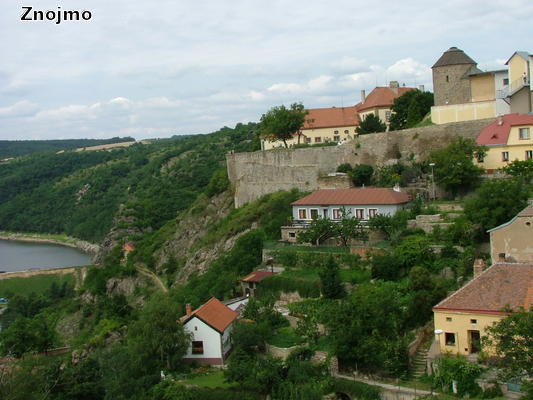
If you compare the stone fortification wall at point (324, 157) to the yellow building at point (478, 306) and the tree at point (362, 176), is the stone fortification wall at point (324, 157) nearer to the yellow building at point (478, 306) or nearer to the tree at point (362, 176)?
the tree at point (362, 176)

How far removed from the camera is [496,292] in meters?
18.7

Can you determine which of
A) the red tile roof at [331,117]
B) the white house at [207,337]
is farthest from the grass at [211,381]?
the red tile roof at [331,117]

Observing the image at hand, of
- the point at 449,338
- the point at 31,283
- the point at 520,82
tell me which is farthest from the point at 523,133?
the point at 31,283

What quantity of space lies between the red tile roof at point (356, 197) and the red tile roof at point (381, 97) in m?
16.3

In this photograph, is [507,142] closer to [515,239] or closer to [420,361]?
[515,239]

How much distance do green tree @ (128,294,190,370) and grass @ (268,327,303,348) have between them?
124 inches

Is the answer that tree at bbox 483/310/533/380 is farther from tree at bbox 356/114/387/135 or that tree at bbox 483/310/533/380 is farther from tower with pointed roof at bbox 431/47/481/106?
tree at bbox 356/114/387/135

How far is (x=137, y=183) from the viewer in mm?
103938

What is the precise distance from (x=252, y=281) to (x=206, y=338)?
603 centimetres

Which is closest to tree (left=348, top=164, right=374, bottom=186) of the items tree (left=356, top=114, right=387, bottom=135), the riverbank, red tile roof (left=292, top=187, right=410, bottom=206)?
red tile roof (left=292, top=187, right=410, bottom=206)

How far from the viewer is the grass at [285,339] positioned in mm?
21923

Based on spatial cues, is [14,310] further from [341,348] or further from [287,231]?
[341,348]

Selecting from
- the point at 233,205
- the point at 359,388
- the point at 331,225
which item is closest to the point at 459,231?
the point at 331,225

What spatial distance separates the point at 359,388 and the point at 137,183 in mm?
89000
